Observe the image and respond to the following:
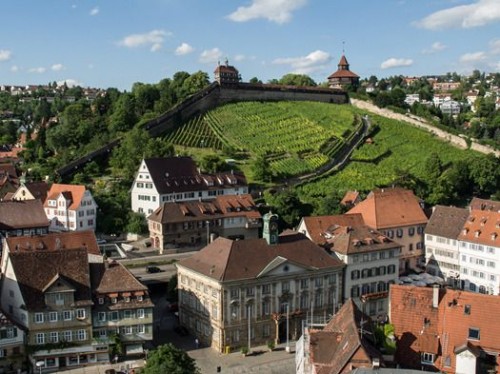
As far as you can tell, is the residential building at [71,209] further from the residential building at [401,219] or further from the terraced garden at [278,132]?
the residential building at [401,219]

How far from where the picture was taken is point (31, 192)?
82375 mm

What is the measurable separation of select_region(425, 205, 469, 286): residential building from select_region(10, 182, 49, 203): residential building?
48745 mm

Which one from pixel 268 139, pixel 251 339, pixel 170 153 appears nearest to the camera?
pixel 251 339

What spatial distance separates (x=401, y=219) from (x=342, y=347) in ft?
132

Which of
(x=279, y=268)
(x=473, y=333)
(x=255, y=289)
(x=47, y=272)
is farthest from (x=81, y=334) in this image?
(x=473, y=333)

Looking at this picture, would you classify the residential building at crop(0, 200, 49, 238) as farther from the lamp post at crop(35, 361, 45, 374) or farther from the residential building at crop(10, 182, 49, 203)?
the lamp post at crop(35, 361, 45, 374)

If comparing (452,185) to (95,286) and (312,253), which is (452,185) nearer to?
(312,253)

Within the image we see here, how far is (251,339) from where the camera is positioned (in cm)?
5475

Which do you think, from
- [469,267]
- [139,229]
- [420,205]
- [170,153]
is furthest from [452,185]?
[139,229]

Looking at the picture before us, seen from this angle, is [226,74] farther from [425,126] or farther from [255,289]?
[255,289]

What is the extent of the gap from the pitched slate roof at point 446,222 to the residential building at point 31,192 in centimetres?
4874

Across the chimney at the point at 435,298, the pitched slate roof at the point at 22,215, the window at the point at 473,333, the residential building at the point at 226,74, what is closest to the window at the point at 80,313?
the chimney at the point at 435,298

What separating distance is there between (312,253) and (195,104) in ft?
229

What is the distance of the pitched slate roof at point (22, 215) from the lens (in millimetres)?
72062
